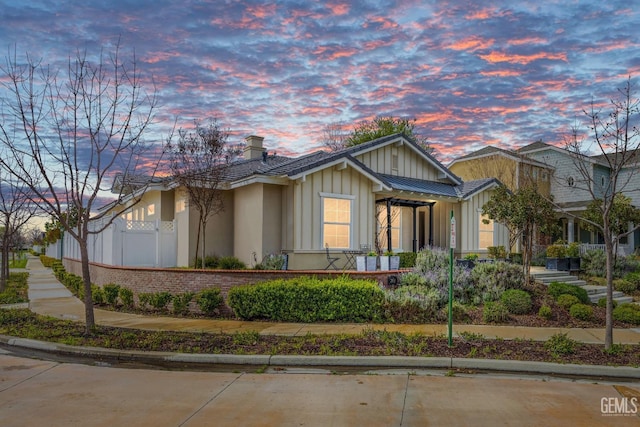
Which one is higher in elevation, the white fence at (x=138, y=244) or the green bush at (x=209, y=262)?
the white fence at (x=138, y=244)

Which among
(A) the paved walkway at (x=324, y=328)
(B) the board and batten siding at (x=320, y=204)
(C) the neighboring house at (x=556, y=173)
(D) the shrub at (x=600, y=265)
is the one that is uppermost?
(C) the neighboring house at (x=556, y=173)

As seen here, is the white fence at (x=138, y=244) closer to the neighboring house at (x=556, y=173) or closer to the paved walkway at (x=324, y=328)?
the paved walkway at (x=324, y=328)

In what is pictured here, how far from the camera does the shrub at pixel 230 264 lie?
15844mm

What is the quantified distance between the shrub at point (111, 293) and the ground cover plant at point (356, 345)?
345 centimetres

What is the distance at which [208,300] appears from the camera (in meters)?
12.0

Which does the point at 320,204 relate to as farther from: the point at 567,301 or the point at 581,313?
the point at 581,313

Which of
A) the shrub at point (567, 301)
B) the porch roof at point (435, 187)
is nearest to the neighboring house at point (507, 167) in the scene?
the porch roof at point (435, 187)

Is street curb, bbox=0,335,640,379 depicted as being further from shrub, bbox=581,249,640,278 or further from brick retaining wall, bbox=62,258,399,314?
shrub, bbox=581,249,640,278

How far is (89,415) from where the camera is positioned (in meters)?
5.57

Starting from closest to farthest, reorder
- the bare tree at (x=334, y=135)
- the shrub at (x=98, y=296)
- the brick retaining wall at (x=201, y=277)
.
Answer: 1. the brick retaining wall at (x=201, y=277)
2. the shrub at (x=98, y=296)
3. the bare tree at (x=334, y=135)

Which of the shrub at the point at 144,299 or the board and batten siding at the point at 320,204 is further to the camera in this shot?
the board and batten siding at the point at 320,204

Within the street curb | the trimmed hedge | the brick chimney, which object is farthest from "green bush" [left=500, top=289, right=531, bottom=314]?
the brick chimney

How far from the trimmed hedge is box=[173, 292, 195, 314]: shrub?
4.70 feet

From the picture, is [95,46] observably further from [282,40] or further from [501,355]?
[501,355]
